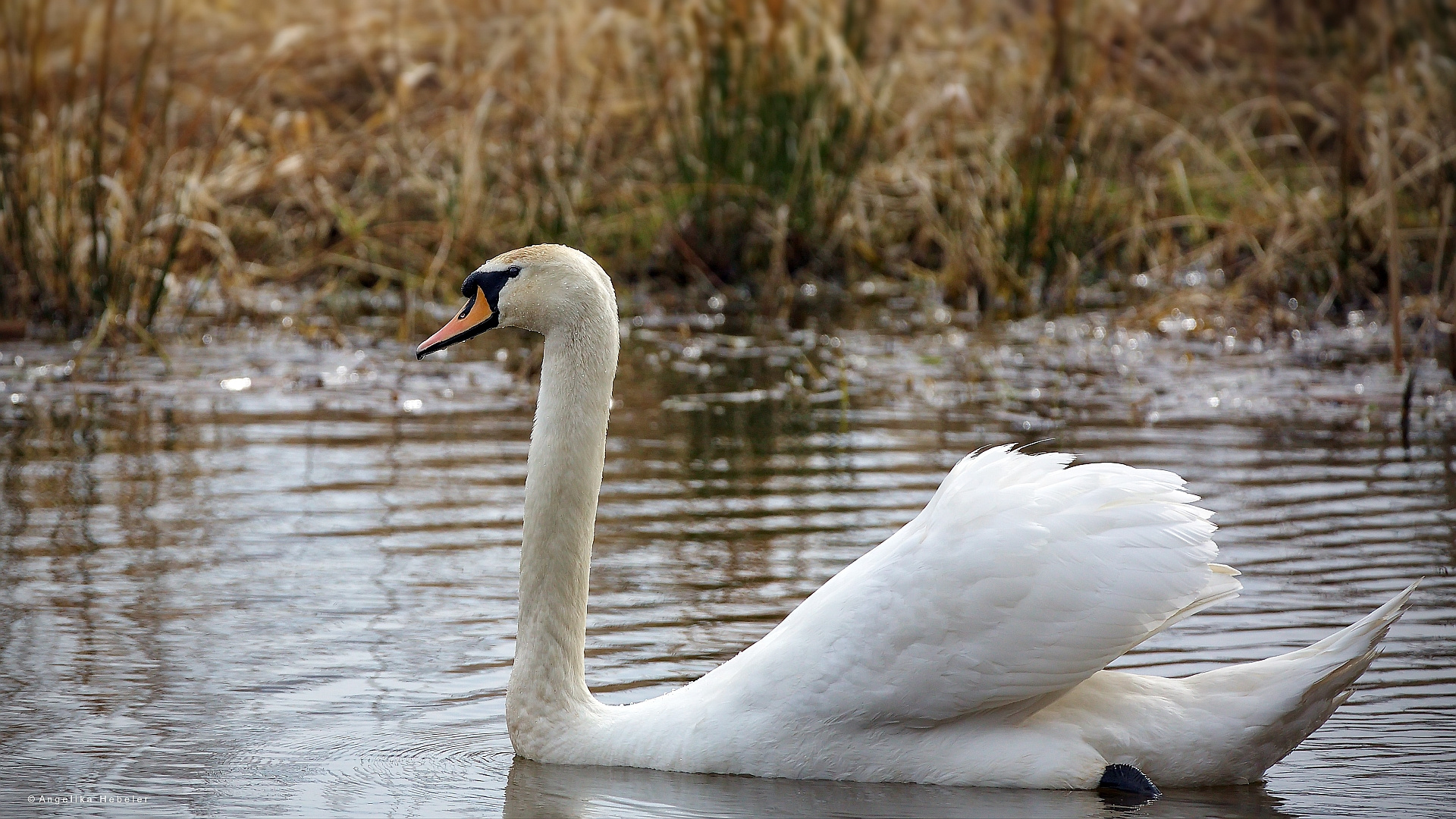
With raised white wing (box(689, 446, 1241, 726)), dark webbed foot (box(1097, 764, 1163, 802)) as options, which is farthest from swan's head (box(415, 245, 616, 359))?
dark webbed foot (box(1097, 764, 1163, 802))

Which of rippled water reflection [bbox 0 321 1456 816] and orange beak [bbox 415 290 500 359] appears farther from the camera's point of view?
orange beak [bbox 415 290 500 359]

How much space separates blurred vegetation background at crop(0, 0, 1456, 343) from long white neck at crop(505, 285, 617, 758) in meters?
5.64

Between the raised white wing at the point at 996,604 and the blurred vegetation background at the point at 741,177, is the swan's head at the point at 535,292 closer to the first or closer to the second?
the raised white wing at the point at 996,604

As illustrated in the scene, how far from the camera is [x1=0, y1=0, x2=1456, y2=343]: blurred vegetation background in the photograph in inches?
420

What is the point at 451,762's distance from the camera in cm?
444

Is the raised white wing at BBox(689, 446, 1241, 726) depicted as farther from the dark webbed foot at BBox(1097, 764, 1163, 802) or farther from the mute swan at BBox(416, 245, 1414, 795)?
the dark webbed foot at BBox(1097, 764, 1163, 802)

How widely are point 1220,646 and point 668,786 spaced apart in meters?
1.78

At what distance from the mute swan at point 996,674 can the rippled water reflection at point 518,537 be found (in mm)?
83

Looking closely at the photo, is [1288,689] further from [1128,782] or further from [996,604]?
[996,604]

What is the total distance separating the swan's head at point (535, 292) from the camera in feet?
15.2

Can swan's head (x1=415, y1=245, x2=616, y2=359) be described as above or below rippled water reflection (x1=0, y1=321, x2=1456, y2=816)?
above

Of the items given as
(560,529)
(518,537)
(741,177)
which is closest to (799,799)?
(560,529)

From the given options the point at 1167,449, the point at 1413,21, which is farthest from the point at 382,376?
the point at 1413,21

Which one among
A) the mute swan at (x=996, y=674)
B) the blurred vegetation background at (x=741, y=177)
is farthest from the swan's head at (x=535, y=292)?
the blurred vegetation background at (x=741, y=177)
